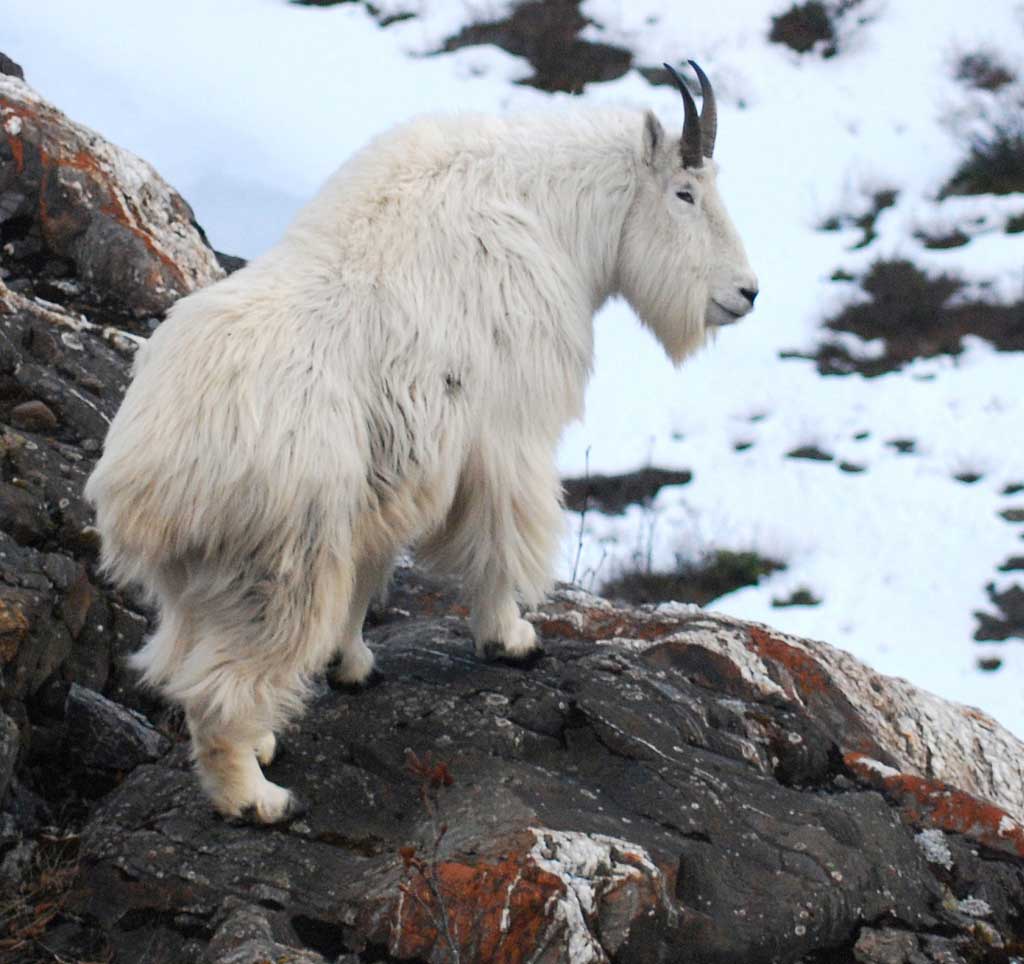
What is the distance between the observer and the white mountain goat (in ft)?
12.8

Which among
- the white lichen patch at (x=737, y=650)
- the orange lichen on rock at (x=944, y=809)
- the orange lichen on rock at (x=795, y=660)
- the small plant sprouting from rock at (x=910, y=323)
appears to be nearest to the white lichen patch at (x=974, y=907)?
the orange lichen on rock at (x=944, y=809)

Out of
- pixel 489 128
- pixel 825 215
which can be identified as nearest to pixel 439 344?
pixel 489 128

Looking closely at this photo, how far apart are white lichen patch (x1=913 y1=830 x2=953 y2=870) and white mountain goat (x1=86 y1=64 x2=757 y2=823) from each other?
1.36 m

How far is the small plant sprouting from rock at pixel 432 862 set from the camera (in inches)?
124

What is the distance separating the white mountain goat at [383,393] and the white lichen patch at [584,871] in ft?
2.64

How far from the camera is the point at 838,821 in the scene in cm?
455

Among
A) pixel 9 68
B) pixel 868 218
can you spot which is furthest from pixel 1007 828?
pixel 868 218

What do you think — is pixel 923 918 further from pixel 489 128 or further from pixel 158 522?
pixel 489 128

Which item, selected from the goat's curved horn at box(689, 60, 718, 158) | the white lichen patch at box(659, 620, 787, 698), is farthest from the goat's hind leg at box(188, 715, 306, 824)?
the goat's curved horn at box(689, 60, 718, 158)

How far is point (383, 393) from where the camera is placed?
13.6 ft

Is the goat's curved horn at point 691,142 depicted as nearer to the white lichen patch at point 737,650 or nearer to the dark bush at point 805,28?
the white lichen patch at point 737,650

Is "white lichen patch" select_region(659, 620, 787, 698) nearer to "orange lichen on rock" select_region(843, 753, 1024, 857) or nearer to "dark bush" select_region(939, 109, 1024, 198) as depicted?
"orange lichen on rock" select_region(843, 753, 1024, 857)

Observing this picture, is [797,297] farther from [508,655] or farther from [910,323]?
[508,655]

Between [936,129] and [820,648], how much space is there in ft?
32.2
